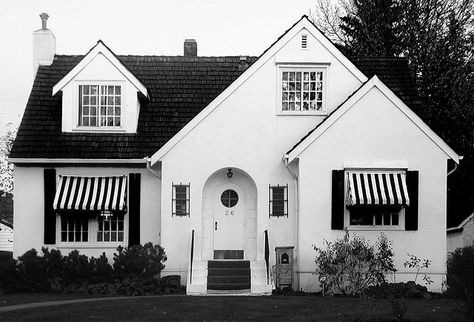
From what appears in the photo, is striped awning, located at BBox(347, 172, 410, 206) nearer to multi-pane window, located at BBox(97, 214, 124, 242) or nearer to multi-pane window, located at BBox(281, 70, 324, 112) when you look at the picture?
multi-pane window, located at BBox(281, 70, 324, 112)

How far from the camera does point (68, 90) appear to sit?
28547mm

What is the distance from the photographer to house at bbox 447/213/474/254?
120 feet

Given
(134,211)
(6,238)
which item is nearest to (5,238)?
(6,238)

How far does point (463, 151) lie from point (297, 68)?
13053mm

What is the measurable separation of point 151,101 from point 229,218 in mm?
5352

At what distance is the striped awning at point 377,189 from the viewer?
25.5 m

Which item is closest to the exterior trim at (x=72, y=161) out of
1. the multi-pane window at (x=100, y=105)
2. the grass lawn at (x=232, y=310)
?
the multi-pane window at (x=100, y=105)

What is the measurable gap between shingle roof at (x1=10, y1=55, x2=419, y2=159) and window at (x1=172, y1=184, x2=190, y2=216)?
6.28ft

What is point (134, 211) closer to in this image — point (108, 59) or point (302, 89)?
point (108, 59)

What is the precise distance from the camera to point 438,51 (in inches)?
1603

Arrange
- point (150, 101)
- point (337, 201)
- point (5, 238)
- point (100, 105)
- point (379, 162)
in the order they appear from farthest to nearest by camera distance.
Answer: point (5, 238) → point (150, 101) → point (100, 105) → point (379, 162) → point (337, 201)

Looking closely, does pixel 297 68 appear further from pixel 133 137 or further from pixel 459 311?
pixel 459 311

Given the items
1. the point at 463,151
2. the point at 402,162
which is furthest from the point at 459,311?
the point at 463,151

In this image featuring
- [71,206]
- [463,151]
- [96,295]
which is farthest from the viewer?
[463,151]
